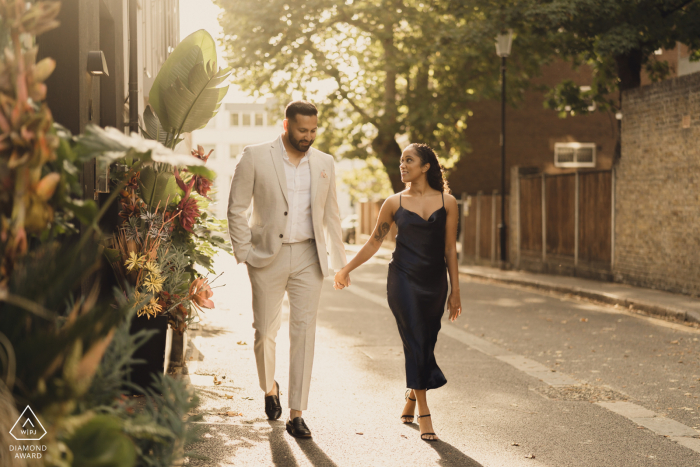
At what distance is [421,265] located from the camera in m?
5.41

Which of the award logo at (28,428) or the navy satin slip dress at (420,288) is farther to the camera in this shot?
the navy satin slip dress at (420,288)

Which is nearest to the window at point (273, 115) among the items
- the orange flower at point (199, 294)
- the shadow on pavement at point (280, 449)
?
the orange flower at point (199, 294)

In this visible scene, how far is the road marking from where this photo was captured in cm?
530

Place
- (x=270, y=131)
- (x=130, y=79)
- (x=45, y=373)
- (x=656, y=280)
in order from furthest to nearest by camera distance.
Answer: (x=270, y=131) < (x=656, y=280) < (x=130, y=79) < (x=45, y=373)

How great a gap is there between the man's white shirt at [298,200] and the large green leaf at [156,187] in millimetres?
1496

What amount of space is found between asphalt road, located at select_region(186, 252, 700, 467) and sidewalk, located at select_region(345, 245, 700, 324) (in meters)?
0.49

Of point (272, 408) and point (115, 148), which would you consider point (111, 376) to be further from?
point (272, 408)

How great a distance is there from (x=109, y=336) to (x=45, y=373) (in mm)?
185

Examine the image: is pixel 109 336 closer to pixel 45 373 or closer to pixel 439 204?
pixel 45 373

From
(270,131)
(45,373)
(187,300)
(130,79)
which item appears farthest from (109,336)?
(270,131)

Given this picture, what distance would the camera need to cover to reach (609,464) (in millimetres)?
4625

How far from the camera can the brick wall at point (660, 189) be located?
13.7 m

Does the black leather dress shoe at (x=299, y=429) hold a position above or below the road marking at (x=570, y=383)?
above

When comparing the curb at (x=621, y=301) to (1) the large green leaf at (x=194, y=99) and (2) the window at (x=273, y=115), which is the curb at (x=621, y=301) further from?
(2) the window at (x=273, y=115)
